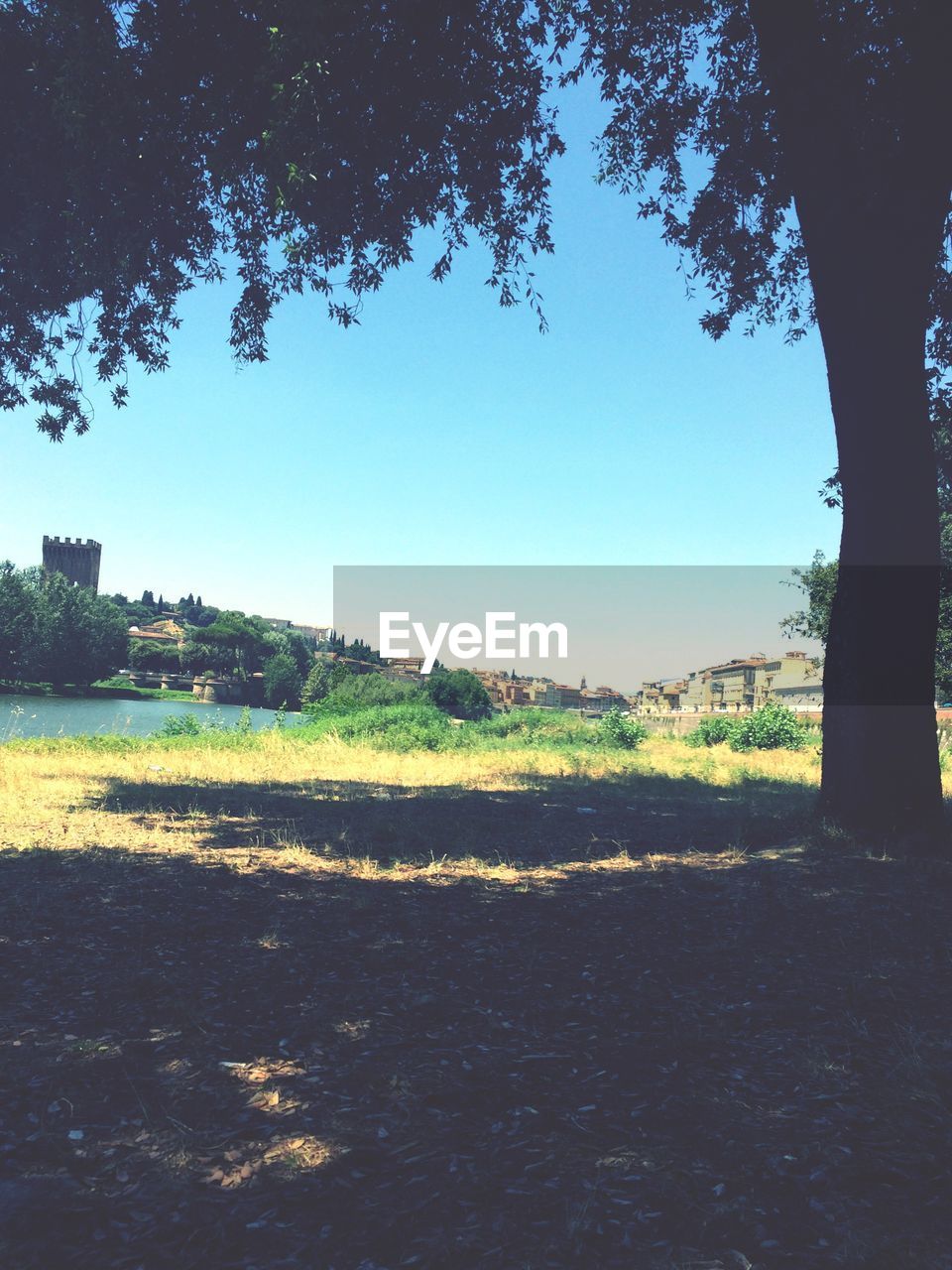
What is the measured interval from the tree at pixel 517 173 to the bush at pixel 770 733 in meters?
15.4

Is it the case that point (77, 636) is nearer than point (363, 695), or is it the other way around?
point (363, 695)

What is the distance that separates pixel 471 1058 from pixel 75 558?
16427 centimetres

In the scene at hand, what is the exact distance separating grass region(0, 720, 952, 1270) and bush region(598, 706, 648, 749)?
698 inches

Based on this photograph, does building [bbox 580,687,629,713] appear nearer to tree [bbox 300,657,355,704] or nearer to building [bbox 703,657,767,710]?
building [bbox 703,657,767,710]

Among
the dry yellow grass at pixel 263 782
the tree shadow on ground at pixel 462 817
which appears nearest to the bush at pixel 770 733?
the dry yellow grass at pixel 263 782

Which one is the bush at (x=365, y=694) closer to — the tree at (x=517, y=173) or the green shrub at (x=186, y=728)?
the green shrub at (x=186, y=728)

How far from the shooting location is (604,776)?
16.4 metres

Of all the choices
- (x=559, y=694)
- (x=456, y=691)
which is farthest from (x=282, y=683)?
(x=456, y=691)

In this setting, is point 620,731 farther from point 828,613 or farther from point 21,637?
point 21,637

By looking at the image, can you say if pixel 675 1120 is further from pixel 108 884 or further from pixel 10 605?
pixel 10 605

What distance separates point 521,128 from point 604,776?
1125cm

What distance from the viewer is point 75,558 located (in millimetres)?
149750

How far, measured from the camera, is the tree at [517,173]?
308 inches

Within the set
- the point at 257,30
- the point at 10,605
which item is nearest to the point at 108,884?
the point at 257,30
